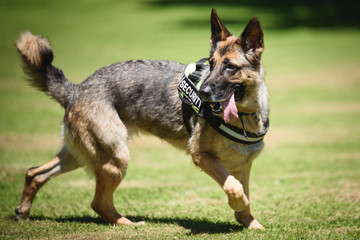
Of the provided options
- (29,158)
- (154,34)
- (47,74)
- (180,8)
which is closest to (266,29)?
(154,34)

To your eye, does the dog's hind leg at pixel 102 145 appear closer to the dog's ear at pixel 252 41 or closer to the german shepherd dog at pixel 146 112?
the german shepherd dog at pixel 146 112

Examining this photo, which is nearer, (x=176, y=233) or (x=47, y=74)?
(x=176, y=233)

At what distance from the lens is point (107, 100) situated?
6023 mm

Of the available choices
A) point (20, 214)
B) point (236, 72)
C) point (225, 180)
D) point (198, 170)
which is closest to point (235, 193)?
point (225, 180)

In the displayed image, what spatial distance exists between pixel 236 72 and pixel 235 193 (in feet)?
4.62

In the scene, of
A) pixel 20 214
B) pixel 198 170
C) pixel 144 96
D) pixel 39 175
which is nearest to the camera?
A: pixel 144 96

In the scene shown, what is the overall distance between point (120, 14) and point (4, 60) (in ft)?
60.3

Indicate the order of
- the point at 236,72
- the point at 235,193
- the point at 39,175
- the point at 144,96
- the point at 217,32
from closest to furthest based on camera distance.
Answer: the point at 235,193
the point at 236,72
the point at 217,32
the point at 144,96
the point at 39,175

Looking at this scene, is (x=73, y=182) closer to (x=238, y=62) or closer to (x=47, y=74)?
(x=47, y=74)

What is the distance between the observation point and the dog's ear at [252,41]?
5.33m

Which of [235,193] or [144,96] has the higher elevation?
[144,96]

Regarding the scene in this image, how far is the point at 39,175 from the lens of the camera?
6430mm

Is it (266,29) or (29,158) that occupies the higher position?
(266,29)

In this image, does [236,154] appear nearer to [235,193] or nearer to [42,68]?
[235,193]
